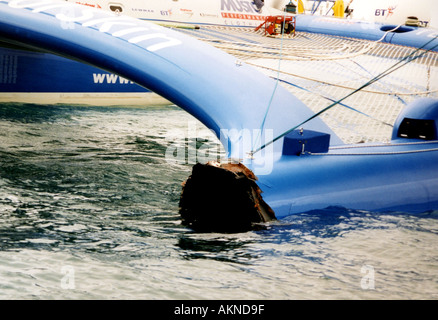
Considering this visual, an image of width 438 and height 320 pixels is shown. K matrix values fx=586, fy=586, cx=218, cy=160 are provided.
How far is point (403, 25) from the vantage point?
6.58m

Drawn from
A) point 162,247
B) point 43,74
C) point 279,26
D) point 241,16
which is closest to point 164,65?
point 162,247

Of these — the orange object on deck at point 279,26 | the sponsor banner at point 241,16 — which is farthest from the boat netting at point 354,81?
the sponsor banner at point 241,16

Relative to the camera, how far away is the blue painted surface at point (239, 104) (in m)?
2.94

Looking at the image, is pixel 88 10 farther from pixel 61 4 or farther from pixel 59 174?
pixel 59 174

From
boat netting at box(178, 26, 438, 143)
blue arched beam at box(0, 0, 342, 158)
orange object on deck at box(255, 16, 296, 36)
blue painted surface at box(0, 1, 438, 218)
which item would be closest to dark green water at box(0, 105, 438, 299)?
blue painted surface at box(0, 1, 438, 218)

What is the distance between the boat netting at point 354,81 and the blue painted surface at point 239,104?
18 cm

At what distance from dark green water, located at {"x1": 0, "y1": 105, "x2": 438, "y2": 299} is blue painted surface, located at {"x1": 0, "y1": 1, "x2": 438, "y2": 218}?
124 millimetres

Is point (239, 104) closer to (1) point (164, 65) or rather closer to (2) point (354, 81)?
(1) point (164, 65)

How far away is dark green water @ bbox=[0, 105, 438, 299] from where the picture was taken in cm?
219

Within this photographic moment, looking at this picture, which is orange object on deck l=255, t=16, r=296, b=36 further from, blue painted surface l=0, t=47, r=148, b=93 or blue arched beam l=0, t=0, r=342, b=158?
blue arched beam l=0, t=0, r=342, b=158

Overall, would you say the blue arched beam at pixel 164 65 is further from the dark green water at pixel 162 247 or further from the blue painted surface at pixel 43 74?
the blue painted surface at pixel 43 74
